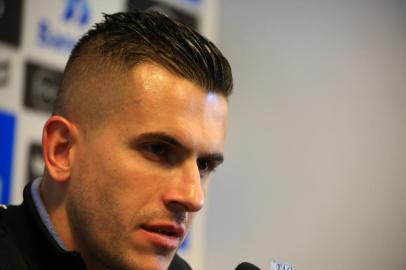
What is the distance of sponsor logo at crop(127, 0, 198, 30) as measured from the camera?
1871mm

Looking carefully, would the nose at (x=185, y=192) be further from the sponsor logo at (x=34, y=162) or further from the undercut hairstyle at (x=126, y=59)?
the sponsor logo at (x=34, y=162)

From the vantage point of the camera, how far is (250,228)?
5.35 feet

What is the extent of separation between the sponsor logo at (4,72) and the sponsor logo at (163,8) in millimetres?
463

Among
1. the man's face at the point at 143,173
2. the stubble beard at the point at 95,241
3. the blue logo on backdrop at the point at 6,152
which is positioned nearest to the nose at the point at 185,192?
the man's face at the point at 143,173

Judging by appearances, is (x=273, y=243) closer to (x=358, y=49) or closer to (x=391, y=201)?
(x=391, y=201)

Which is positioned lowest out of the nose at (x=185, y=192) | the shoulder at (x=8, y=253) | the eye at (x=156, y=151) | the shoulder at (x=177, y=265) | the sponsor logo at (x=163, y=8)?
the shoulder at (x=177, y=265)

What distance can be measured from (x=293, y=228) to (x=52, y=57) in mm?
906

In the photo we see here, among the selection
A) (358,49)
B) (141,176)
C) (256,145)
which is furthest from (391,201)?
(256,145)

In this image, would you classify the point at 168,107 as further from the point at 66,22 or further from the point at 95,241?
the point at 66,22

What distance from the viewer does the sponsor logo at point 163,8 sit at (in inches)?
73.7

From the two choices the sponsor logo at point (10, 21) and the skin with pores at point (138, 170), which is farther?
the sponsor logo at point (10, 21)

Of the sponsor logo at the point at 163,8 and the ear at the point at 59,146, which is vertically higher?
the sponsor logo at the point at 163,8

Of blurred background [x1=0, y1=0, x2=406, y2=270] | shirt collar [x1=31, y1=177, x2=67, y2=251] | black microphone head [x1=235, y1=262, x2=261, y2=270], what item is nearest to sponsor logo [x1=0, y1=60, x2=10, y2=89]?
blurred background [x1=0, y1=0, x2=406, y2=270]

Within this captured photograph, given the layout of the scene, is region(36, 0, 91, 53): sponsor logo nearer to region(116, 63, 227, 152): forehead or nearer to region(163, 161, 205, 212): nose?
region(116, 63, 227, 152): forehead
